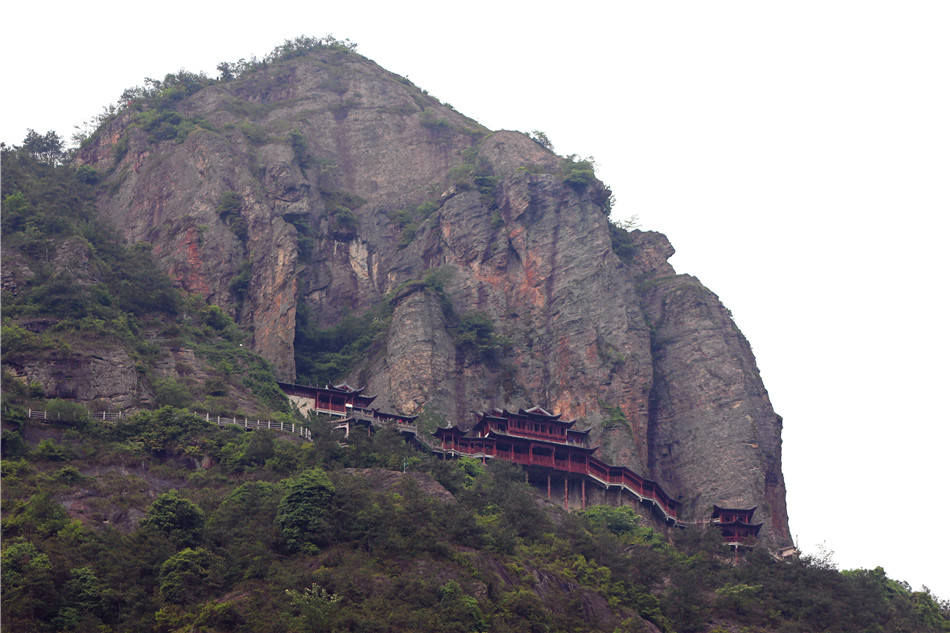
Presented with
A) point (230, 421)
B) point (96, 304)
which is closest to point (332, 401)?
point (230, 421)

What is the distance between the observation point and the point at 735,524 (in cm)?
7506

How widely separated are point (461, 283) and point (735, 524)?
1299 inches

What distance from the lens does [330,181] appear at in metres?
108

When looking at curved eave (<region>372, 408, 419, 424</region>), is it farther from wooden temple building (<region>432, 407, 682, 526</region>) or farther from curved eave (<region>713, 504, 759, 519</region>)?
curved eave (<region>713, 504, 759, 519</region>)

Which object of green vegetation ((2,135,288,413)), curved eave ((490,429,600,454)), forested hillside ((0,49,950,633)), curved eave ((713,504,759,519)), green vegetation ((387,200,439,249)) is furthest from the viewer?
green vegetation ((387,200,439,249))

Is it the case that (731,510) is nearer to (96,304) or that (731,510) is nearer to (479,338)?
(479,338)

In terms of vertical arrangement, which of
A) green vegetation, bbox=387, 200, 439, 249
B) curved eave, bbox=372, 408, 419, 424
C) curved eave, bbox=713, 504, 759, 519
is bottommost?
curved eave, bbox=713, 504, 759, 519

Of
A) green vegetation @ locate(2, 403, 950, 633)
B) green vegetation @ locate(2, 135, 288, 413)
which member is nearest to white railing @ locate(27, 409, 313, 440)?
green vegetation @ locate(2, 403, 950, 633)

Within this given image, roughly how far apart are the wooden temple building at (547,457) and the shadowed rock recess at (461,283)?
11.3 feet

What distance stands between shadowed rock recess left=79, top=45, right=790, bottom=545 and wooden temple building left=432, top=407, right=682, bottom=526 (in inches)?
136

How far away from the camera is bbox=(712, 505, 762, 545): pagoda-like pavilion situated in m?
74.9

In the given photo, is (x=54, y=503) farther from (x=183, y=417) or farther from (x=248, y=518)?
(x=183, y=417)

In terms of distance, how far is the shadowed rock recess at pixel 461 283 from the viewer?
85562mm

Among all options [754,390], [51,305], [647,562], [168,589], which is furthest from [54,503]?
[754,390]
